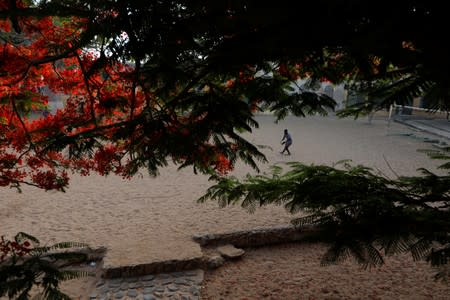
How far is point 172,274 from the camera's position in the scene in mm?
5824

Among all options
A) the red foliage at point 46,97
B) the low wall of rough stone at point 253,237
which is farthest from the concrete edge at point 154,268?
the red foliage at point 46,97

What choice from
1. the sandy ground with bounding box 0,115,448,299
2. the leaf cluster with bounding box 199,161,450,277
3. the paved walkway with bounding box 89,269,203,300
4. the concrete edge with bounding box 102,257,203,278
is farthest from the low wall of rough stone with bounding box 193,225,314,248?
the leaf cluster with bounding box 199,161,450,277

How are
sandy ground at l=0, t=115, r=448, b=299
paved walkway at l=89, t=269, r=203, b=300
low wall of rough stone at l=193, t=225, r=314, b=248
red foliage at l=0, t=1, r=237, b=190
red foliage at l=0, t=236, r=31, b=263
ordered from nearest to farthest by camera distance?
1. red foliage at l=0, t=236, r=31, b=263
2. red foliage at l=0, t=1, r=237, b=190
3. paved walkway at l=89, t=269, r=203, b=300
4. sandy ground at l=0, t=115, r=448, b=299
5. low wall of rough stone at l=193, t=225, r=314, b=248

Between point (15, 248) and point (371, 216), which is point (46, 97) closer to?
point (15, 248)

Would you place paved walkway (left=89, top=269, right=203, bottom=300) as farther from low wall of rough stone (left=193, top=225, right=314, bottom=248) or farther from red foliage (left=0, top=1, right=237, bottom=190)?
red foliage (left=0, top=1, right=237, bottom=190)

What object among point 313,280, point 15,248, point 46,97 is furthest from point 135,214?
point 15,248

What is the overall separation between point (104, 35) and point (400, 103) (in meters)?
1.58

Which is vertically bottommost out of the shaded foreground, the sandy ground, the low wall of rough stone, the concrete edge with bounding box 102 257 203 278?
the shaded foreground

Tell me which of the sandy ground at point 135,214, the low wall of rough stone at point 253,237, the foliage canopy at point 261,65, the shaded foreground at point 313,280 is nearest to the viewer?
the foliage canopy at point 261,65

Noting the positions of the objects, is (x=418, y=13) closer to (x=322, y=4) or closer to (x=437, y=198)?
(x=322, y=4)

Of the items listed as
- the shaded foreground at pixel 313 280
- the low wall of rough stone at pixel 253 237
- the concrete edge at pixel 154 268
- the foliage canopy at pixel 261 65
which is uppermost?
the foliage canopy at pixel 261 65

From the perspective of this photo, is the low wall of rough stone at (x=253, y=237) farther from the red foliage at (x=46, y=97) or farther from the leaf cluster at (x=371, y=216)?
the leaf cluster at (x=371, y=216)

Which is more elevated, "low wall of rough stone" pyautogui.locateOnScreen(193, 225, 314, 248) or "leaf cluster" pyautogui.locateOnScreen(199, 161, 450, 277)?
"leaf cluster" pyautogui.locateOnScreen(199, 161, 450, 277)

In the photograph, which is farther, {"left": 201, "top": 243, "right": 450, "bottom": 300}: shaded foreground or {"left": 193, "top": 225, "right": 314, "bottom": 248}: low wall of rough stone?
{"left": 193, "top": 225, "right": 314, "bottom": 248}: low wall of rough stone
